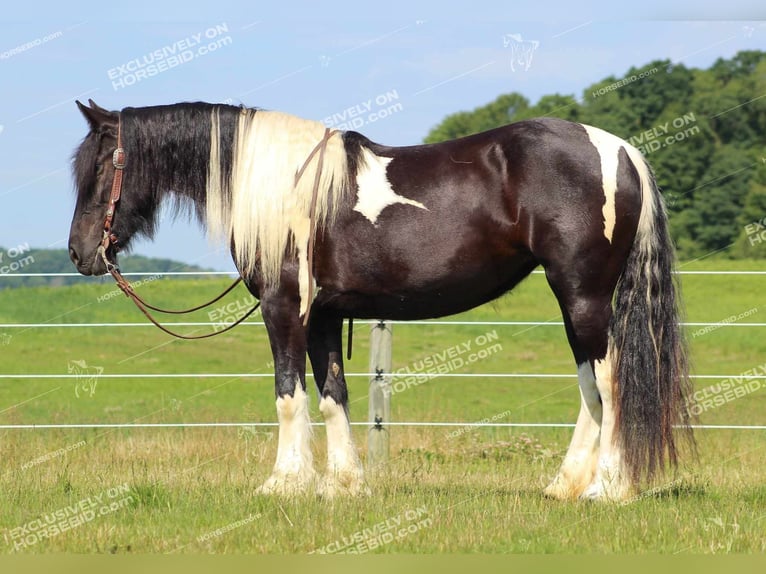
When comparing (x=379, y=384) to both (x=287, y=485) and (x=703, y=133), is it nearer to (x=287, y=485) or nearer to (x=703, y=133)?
(x=287, y=485)

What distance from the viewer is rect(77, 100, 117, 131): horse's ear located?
5793 mm

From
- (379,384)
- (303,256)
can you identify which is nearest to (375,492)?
(303,256)

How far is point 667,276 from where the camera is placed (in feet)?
18.4

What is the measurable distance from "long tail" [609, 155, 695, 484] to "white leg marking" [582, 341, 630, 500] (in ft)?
0.13

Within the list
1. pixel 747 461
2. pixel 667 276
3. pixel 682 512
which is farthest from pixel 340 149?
pixel 747 461

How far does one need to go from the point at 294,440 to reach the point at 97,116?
2346 mm

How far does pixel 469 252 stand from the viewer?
5.49 meters

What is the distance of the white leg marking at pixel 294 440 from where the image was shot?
18.2 feet

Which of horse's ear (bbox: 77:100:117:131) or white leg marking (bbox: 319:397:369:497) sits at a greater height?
horse's ear (bbox: 77:100:117:131)

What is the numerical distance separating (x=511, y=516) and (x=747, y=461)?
11.1 ft

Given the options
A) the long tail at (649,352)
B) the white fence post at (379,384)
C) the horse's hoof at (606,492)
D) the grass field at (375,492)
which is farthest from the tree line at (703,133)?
the horse's hoof at (606,492)

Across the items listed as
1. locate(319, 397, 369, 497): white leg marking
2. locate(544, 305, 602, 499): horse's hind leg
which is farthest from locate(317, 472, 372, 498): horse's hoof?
locate(544, 305, 602, 499): horse's hind leg

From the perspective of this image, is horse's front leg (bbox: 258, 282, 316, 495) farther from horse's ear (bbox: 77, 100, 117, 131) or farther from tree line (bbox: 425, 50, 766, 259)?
tree line (bbox: 425, 50, 766, 259)

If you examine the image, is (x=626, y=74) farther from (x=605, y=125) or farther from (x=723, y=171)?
(x=723, y=171)
